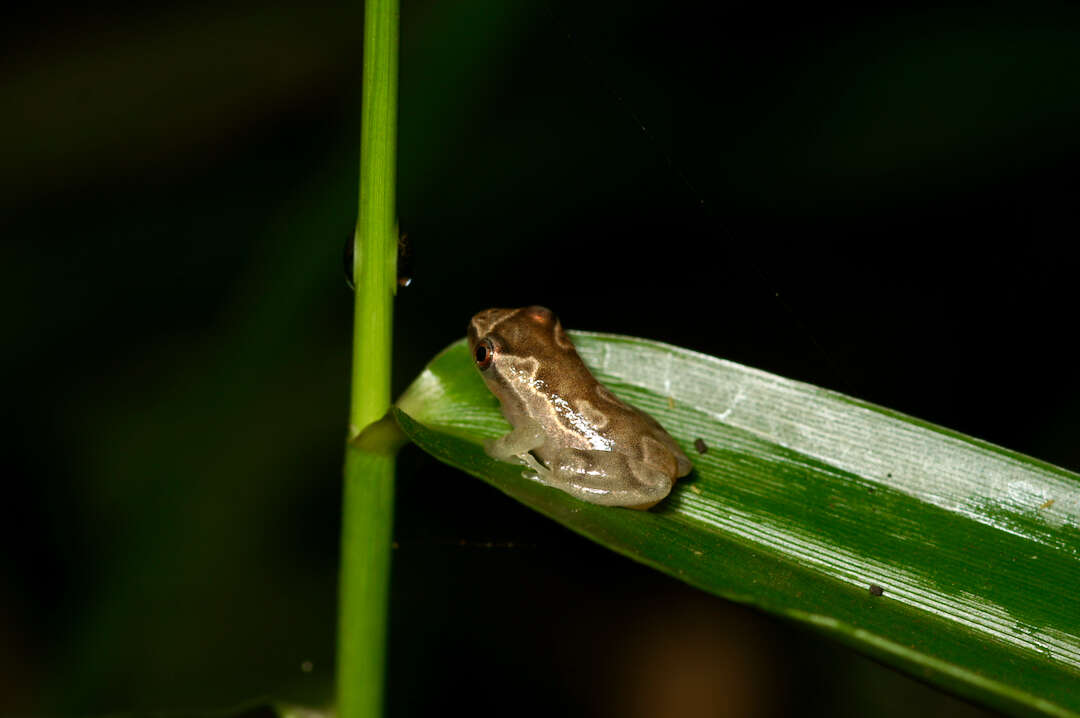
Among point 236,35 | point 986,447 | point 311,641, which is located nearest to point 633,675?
point 311,641

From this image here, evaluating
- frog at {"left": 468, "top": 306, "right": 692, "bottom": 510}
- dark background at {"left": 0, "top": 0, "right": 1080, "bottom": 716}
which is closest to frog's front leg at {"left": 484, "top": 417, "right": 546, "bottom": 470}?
frog at {"left": 468, "top": 306, "right": 692, "bottom": 510}

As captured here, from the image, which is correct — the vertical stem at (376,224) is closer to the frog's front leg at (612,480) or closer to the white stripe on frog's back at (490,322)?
the frog's front leg at (612,480)

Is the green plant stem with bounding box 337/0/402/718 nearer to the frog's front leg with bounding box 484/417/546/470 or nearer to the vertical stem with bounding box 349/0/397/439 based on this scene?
the vertical stem with bounding box 349/0/397/439

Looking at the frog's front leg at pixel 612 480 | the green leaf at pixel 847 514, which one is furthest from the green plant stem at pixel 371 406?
the frog's front leg at pixel 612 480

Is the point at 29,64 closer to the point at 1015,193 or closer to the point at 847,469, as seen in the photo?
the point at 847,469

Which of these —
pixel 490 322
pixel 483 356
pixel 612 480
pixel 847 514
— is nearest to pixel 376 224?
pixel 483 356
